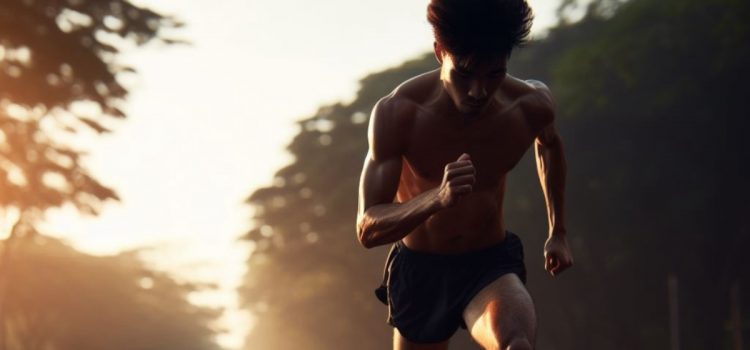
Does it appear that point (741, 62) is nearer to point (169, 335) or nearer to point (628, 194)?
point (628, 194)

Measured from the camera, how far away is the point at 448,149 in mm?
6551

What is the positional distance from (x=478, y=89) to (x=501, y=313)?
95 centimetres

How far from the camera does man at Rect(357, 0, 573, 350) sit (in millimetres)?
5977

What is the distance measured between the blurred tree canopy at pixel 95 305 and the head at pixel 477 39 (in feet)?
Result: 126

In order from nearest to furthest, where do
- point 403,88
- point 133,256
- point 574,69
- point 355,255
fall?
point 403,88 → point 574,69 → point 355,255 → point 133,256

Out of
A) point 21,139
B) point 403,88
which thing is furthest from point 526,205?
point 403,88

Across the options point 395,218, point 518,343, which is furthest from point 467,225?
point 518,343

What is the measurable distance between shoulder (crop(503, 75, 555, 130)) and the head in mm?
646

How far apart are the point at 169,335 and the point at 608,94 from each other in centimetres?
2835

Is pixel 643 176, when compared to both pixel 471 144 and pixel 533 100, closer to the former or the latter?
pixel 533 100

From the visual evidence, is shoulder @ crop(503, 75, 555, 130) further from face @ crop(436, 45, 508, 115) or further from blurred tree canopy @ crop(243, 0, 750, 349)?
blurred tree canopy @ crop(243, 0, 750, 349)

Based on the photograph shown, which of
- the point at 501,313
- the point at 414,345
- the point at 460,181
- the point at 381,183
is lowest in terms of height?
the point at 501,313

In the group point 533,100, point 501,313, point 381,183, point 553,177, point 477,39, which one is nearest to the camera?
point 477,39

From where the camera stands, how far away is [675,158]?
39.9 m
